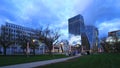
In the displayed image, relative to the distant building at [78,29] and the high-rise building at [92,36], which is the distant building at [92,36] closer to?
the high-rise building at [92,36]

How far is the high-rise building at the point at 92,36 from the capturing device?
132800 mm

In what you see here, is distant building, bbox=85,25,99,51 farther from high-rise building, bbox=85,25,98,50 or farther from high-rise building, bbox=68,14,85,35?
high-rise building, bbox=68,14,85,35

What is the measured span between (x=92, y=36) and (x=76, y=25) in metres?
16.3

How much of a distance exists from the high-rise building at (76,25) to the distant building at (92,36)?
17.1ft

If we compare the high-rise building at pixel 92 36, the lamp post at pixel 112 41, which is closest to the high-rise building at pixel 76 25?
the high-rise building at pixel 92 36

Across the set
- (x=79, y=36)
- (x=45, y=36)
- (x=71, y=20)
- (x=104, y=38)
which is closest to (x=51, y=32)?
(x=45, y=36)

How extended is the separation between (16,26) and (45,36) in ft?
246

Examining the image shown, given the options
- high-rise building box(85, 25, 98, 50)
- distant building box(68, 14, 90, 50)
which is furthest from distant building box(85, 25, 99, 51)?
distant building box(68, 14, 90, 50)

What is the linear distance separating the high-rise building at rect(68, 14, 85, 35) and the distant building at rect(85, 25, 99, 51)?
17.1 ft

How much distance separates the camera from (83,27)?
468 feet

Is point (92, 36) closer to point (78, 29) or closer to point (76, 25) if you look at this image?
point (78, 29)

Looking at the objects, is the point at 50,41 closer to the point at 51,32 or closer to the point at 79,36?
the point at 51,32

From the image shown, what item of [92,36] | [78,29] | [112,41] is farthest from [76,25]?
[112,41]

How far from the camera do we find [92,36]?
13938 centimetres
